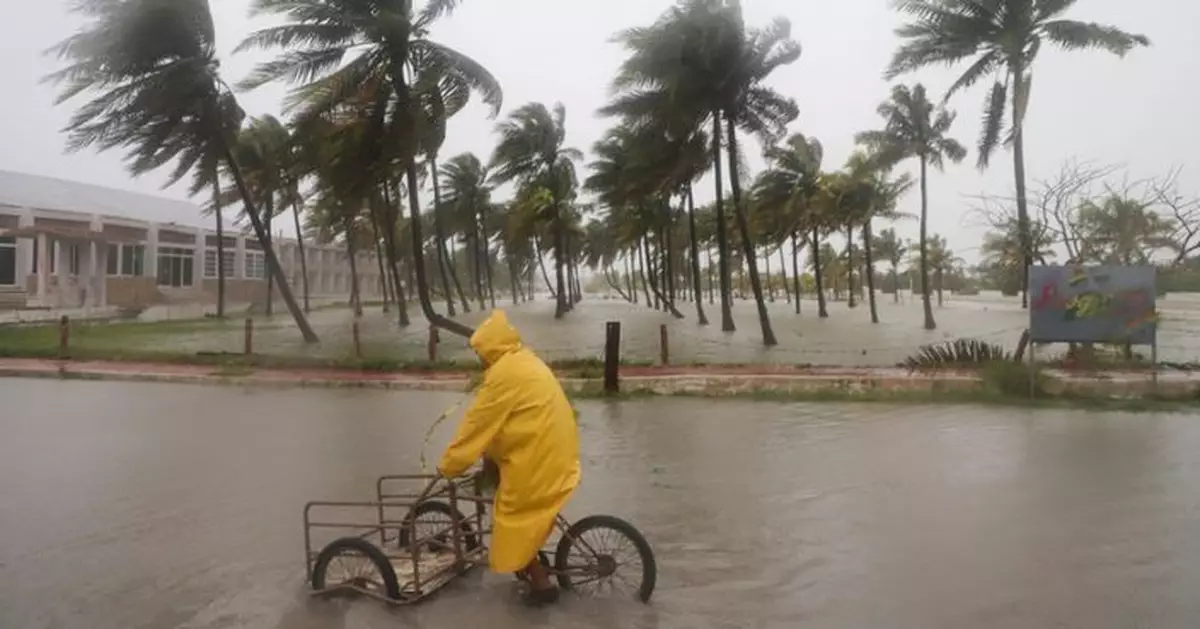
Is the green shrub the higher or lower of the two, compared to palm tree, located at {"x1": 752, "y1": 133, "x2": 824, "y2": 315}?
lower

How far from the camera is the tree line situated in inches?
662

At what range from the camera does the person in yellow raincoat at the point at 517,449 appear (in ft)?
13.4

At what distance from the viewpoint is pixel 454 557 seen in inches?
185

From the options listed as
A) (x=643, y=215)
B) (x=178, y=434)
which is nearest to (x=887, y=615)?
(x=178, y=434)

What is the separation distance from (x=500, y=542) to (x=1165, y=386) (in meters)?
12.3

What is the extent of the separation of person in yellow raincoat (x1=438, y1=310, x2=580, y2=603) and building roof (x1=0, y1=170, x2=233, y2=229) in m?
16.4

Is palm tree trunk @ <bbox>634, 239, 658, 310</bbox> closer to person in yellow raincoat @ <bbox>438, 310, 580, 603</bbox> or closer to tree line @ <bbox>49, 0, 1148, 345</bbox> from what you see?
tree line @ <bbox>49, 0, 1148, 345</bbox>

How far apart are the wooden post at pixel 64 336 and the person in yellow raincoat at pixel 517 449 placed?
16.2 metres

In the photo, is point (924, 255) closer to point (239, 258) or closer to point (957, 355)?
point (957, 355)

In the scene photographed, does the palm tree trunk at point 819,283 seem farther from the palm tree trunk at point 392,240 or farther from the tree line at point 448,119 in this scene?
the palm tree trunk at point 392,240

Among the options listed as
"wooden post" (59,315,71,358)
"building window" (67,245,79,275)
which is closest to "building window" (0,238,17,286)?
"wooden post" (59,315,71,358)

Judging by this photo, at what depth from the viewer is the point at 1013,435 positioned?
10.1 meters

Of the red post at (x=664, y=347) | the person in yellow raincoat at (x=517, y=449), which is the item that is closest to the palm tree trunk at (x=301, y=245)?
the red post at (x=664, y=347)

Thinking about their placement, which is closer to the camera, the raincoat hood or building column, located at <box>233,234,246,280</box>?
the raincoat hood
